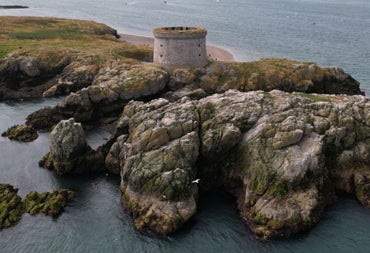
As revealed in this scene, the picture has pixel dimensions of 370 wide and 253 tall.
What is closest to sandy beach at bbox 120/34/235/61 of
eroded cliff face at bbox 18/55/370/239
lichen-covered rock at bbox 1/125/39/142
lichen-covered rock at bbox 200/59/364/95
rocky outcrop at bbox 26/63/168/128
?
lichen-covered rock at bbox 200/59/364/95

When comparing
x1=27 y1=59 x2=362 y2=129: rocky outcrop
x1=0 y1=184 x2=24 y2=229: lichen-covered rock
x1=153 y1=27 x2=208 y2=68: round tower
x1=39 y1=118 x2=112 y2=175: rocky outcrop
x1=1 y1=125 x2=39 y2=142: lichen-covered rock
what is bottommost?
x1=1 y1=125 x2=39 y2=142: lichen-covered rock

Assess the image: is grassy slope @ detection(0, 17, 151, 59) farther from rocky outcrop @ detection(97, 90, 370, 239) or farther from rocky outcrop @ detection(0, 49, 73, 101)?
rocky outcrop @ detection(97, 90, 370, 239)

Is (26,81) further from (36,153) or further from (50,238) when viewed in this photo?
(50,238)

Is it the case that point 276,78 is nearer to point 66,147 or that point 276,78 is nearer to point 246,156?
point 246,156

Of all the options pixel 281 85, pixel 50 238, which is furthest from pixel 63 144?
pixel 281 85

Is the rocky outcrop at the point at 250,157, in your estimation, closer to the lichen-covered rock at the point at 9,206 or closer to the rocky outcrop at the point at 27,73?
the lichen-covered rock at the point at 9,206

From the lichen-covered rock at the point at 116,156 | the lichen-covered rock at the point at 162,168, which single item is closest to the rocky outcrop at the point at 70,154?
→ the lichen-covered rock at the point at 116,156

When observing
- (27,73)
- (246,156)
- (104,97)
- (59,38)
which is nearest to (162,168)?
(246,156)
